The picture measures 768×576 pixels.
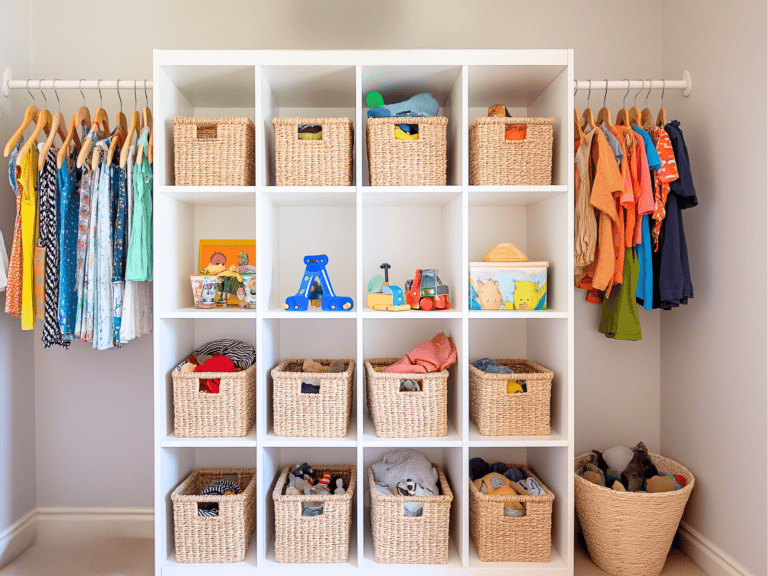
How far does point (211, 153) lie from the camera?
1.94 metres

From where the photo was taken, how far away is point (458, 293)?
6.57ft

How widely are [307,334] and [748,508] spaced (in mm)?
1868

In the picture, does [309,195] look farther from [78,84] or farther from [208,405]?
[78,84]

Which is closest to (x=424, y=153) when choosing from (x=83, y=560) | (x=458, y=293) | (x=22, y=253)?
(x=458, y=293)

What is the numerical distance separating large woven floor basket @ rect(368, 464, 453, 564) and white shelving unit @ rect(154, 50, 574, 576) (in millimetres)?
51

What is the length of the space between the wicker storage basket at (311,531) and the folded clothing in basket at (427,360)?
532 millimetres

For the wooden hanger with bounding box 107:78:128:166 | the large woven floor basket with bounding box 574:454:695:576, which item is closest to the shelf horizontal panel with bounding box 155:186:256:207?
the wooden hanger with bounding box 107:78:128:166

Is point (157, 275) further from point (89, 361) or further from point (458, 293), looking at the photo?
point (458, 293)

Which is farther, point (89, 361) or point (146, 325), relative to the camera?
point (89, 361)

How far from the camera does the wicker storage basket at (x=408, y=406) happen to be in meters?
1.95

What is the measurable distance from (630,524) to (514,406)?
63cm

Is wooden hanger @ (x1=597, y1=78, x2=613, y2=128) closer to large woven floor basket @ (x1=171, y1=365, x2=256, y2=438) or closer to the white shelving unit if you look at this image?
the white shelving unit

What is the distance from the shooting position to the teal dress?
6.40 ft

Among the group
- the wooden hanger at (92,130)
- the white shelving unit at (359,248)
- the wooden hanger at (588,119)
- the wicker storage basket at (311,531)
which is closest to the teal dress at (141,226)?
the white shelving unit at (359,248)
